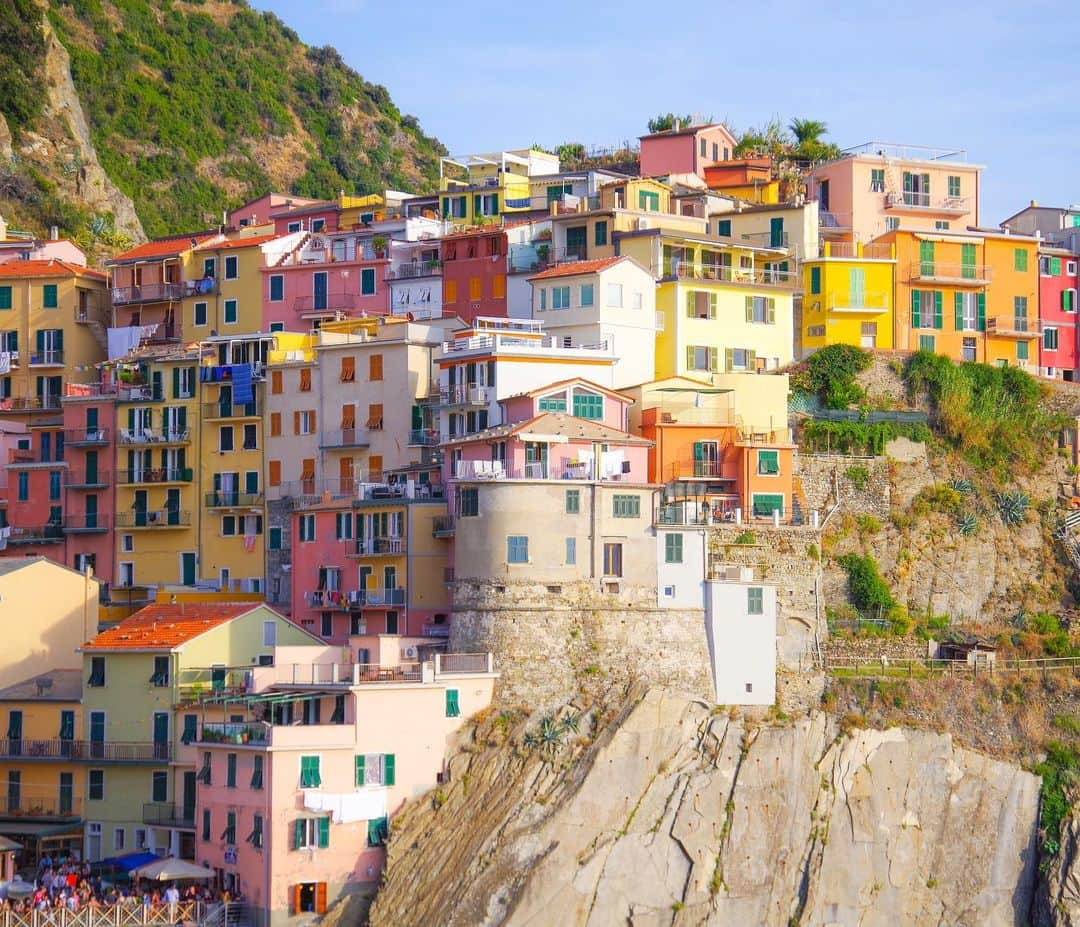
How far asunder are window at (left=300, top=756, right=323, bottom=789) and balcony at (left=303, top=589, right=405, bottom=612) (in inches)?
397

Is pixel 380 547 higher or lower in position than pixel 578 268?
lower

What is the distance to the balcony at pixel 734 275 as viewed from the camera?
295ft

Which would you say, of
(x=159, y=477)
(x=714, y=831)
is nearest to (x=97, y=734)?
(x=159, y=477)

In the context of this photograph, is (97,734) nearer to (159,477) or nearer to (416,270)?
(159,477)

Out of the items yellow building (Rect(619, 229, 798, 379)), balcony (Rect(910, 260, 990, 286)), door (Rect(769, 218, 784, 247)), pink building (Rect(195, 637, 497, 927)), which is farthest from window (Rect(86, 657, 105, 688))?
balcony (Rect(910, 260, 990, 286))

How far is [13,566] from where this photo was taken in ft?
271

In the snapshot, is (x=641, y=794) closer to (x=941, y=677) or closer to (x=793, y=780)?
(x=793, y=780)

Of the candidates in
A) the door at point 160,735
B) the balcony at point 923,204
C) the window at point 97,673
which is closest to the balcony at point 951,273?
the balcony at point 923,204

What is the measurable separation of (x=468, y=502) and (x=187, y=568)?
1916 centimetres

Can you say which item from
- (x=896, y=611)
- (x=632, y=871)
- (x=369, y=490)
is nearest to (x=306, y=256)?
(x=369, y=490)

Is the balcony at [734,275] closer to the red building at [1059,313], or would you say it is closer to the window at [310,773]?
the red building at [1059,313]

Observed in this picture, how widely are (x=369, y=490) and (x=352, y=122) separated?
90.1m

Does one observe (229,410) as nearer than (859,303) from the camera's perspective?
Yes

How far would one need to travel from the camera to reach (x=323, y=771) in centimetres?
6988
